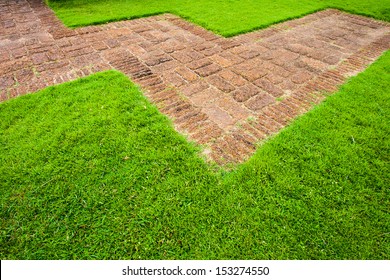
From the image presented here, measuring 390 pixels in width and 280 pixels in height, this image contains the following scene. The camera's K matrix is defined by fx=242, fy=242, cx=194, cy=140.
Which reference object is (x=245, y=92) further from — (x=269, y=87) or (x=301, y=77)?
(x=301, y=77)

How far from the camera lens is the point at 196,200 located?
8.05 feet

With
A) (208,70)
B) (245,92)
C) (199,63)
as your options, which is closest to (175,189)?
(245,92)

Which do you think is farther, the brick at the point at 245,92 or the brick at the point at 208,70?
the brick at the point at 208,70

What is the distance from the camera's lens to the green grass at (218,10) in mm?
6406

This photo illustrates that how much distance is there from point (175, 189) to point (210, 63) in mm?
2989

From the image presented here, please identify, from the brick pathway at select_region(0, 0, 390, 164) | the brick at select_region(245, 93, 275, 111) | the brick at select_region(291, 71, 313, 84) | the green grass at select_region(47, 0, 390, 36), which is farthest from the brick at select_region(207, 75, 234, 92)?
the green grass at select_region(47, 0, 390, 36)

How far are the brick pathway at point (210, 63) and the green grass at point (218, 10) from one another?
1.26 ft

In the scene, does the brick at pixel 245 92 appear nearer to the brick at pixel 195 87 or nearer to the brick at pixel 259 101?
the brick at pixel 259 101

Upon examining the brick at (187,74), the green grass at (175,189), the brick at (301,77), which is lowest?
the green grass at (175,189)

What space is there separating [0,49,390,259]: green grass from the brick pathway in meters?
0.38

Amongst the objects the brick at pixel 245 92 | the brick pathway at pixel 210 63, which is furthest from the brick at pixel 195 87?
the brick at pixel 245 92

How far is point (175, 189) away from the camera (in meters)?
2.55
